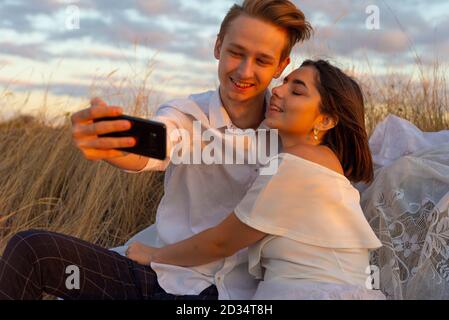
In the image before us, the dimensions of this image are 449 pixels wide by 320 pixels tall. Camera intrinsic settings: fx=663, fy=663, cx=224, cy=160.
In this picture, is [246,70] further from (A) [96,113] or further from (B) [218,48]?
(A) [96,113]

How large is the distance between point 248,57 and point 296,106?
1.04 ft

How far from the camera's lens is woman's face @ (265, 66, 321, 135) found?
94.6 inches

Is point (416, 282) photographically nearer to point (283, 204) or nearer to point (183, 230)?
point (283, 204)

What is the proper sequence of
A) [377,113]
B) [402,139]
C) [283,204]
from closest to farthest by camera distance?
[283,204] → [402,139] → [377,113]

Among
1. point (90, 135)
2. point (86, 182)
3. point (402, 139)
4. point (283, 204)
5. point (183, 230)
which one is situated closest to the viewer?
point (90, 135)

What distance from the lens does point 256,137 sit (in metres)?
2.61

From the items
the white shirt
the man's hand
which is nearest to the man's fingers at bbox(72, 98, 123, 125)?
the man's hand

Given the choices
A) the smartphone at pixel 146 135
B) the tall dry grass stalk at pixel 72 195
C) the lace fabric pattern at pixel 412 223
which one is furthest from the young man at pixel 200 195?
the tall dry grass stalk at pixel 72 195

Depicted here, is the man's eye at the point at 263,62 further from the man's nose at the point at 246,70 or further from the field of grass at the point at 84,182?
the field of grass at the point at 84,182

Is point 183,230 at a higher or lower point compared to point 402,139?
lower

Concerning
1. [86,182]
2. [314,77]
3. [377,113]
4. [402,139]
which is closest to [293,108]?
[314,77]
